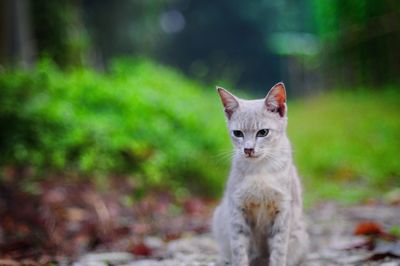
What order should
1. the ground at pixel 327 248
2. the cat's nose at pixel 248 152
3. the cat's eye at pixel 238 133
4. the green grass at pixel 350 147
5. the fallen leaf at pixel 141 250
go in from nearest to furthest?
the cat's nose at pixel 248 152 < the cat's eye at pixel 238 133 < the ground at pixel 327 248 < the fallen leaf at pixel 141 250 < the green grass at pixel 350 147

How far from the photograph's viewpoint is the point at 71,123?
5.88 metres

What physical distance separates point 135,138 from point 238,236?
10.3 ft

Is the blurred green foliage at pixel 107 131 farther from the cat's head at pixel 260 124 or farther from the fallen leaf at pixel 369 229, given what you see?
the cat's head at pixel 260 124

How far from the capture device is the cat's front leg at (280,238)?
125 inches

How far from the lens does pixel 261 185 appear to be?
3.19 metres

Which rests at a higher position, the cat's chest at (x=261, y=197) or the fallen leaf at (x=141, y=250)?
the cat's chest at (x=261, y=197)

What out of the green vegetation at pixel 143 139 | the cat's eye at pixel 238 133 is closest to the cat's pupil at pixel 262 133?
the cat's eye at pixel 238 133

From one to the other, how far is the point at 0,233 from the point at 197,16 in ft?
86.8

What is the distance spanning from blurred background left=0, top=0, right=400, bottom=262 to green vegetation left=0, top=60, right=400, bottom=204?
2 centimetres

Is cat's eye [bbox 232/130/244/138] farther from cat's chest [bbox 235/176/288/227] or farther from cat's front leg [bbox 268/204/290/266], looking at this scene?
cat's front leg [bbox 268/204/290/266]

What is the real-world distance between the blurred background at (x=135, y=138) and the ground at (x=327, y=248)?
0.22 m

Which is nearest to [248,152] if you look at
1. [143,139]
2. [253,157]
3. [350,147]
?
[253,157]

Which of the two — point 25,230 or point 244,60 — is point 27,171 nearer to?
point 25,230

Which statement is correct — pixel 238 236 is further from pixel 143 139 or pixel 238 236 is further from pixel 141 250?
pixel 143 139
